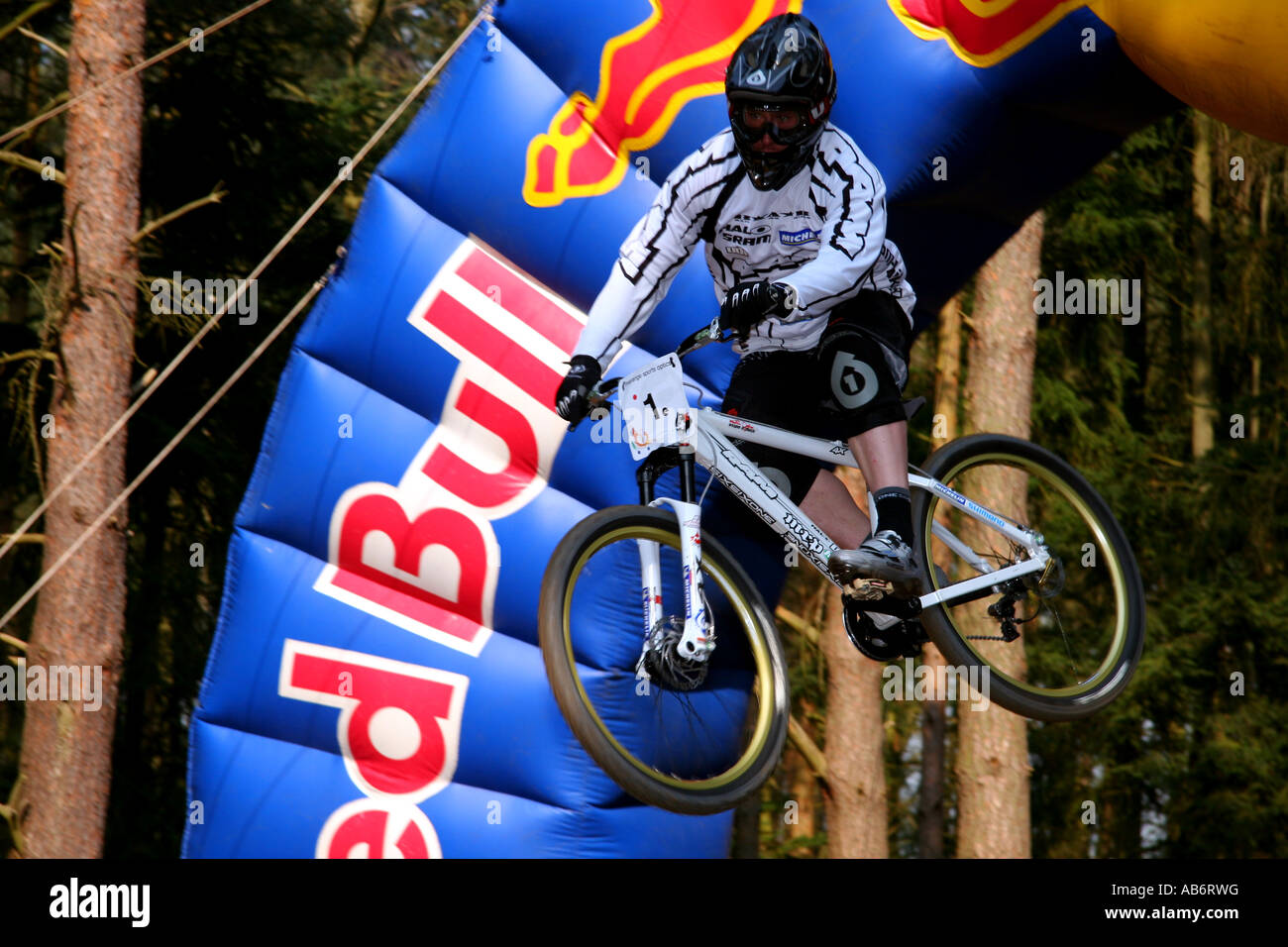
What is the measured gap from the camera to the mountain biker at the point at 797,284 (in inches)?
162

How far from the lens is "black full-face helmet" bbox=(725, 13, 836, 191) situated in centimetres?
406

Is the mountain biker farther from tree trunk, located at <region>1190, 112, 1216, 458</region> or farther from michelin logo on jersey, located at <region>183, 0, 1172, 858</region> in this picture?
tree trunk, located at <region>1190, 112, 1216, 458</region>

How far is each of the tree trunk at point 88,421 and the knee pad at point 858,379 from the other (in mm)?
5440

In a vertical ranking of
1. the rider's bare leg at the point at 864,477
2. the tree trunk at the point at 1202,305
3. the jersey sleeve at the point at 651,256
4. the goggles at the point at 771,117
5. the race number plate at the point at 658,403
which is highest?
the tree trunk at the point at 1202,305

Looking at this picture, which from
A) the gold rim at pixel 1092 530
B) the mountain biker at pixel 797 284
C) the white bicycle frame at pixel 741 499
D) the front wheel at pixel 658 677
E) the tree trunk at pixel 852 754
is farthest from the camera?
the tree trunk at pixel 852 754

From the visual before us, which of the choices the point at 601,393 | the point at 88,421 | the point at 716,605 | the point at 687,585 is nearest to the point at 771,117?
the point at 601,393

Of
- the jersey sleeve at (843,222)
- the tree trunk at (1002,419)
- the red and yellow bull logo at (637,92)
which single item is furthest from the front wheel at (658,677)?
the tree trunk at (1002,419)

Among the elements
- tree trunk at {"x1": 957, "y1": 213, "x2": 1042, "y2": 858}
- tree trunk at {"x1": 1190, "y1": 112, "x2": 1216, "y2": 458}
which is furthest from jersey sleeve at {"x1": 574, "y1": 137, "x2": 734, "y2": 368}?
tree trunk at {"x1": 1190, "y1": 112, "x2": 1216, "y2": 458}

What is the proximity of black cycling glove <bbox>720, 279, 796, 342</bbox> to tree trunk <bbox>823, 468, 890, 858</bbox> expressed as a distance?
7.63 metres

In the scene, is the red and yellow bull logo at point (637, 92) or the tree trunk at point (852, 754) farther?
the tree trunk at point (852, 754)

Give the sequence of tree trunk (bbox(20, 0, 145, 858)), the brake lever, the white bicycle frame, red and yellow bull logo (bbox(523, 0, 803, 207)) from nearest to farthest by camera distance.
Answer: the white bicycle frame, the brake lever, red and yellow bull logo (bbox(523, 0, 803, 207)), tree trunk (bbox(20, 0, 145, 858))

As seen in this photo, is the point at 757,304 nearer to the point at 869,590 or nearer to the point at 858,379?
the point at 858,379

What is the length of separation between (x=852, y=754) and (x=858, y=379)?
7871 millimetres

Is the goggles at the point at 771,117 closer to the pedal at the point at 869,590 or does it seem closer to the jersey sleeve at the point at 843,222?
the jersey sleeve at the point at 843,222
